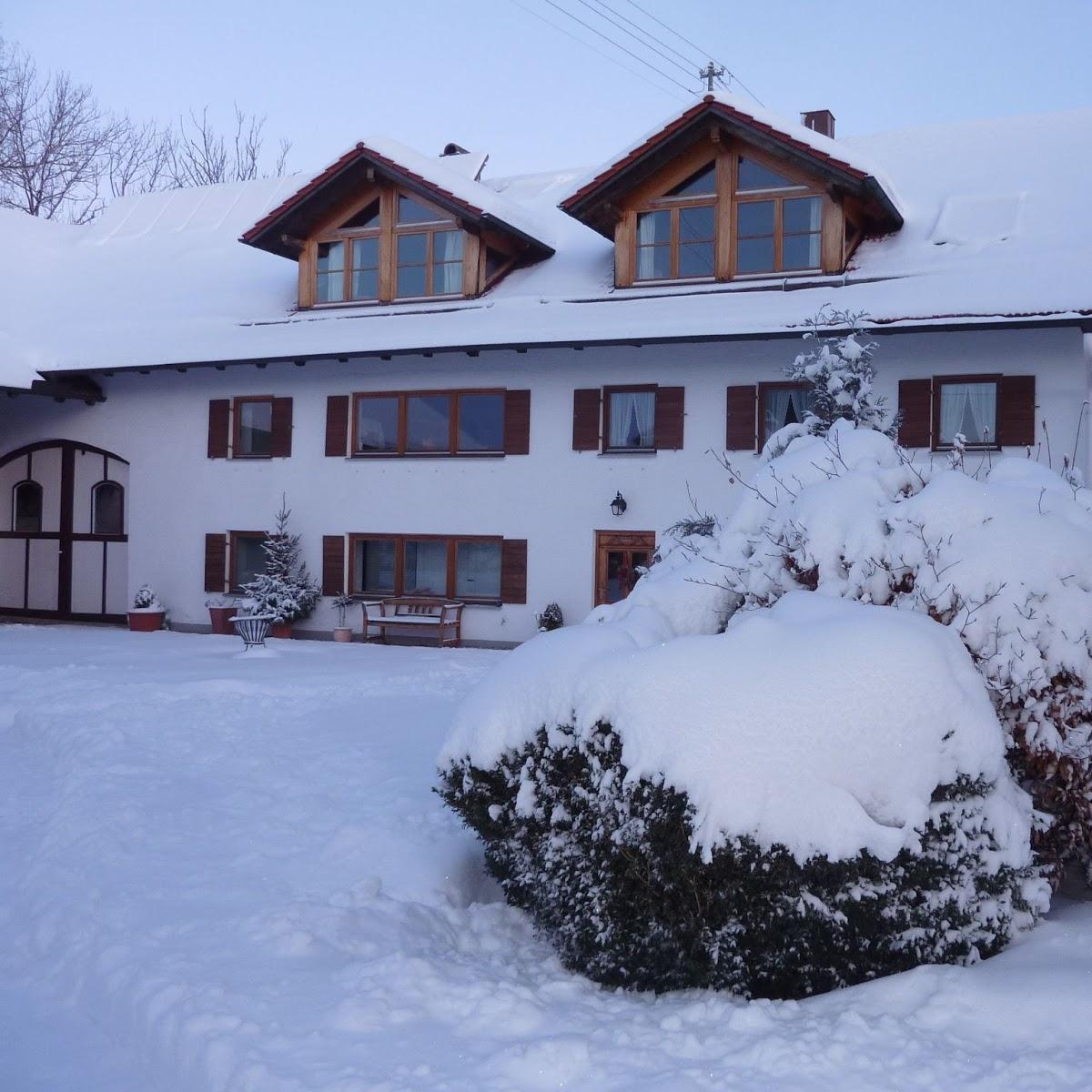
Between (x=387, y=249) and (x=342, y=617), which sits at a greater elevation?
(x=387, y=249)

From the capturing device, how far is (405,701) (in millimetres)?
10562

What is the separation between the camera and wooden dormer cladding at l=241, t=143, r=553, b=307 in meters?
16.7

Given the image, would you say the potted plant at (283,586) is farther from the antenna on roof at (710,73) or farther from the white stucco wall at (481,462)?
the antenna on roof at (710,73)

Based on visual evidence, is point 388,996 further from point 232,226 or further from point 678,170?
point 232,226

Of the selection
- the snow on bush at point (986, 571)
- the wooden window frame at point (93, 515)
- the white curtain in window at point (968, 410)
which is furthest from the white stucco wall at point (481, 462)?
the snow on bush at point (986, 571)

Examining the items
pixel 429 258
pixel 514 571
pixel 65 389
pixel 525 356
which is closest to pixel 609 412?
pixel 525 356

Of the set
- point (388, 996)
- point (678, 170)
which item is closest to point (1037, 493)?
point (388, 996)

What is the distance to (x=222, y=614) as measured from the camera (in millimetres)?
17625

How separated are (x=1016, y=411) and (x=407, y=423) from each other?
8.41 meters

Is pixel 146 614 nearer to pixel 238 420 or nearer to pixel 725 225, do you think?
pixel 238 420

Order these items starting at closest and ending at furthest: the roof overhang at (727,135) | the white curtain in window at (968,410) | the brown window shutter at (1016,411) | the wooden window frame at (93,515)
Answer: the brown window shutter at (1016,411) → the white curtain in window at (968,410) → the roof overhang at (727,135) → the wooden window frame at (93,515)

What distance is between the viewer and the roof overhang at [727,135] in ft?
47.1

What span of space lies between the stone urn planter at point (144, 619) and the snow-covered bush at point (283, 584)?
185 centimetres

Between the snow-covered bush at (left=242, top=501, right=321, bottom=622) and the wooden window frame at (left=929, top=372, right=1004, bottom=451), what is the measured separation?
910 cm
